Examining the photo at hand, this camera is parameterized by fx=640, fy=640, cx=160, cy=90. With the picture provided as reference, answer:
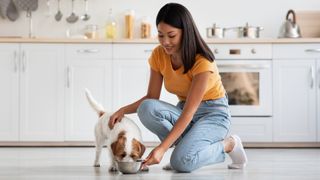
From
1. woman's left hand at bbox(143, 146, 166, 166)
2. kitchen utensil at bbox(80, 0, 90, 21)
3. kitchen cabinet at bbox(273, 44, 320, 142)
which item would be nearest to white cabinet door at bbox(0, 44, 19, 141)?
kitchen utensil at bbox(80, 0, 90, 21)

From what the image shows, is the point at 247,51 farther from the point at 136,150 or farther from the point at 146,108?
the point at 136,150

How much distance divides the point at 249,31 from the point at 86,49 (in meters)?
1.45

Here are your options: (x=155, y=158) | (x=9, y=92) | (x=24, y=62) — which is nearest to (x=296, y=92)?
(x=24, y=62)

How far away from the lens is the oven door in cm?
547

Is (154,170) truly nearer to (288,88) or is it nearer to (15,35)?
(288,88)

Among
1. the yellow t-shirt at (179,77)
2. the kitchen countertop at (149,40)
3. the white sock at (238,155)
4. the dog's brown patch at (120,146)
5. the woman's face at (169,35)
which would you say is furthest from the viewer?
A: the kitchen countertop at (149,40)

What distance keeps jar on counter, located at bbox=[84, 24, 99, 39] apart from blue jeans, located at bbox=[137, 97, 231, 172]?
264 cm

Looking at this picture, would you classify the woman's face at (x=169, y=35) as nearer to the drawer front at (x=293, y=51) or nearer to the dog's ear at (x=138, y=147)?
the dog's ear at (x=138, y=147)

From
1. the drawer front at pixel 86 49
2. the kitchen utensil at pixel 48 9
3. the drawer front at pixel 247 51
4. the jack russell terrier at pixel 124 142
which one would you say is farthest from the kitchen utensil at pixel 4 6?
the jack russell terrier at pixel 124 142

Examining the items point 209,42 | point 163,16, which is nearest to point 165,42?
point 163,16

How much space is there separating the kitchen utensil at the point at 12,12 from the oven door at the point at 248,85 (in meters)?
1.98

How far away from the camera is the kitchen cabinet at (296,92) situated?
17.9 feet

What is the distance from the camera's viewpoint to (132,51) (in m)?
5.50

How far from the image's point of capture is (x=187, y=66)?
10.3ft
